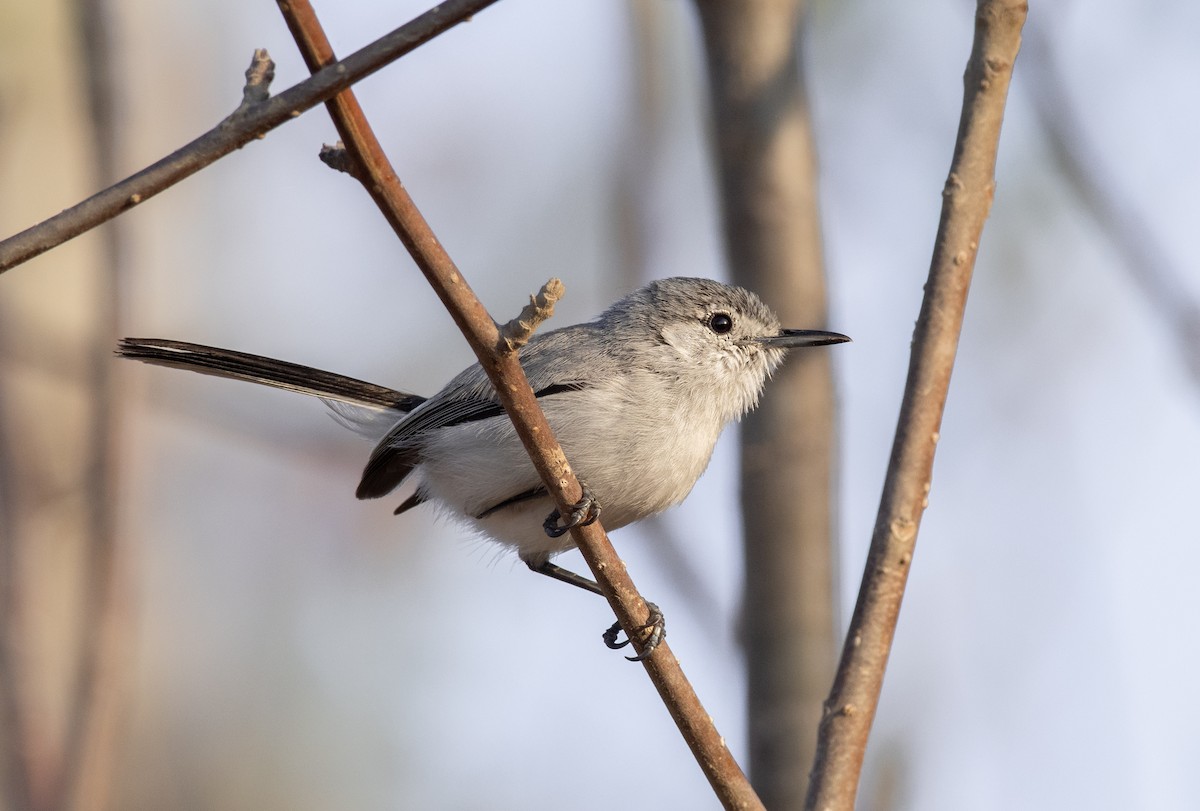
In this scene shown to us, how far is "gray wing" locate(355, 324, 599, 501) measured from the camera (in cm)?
342

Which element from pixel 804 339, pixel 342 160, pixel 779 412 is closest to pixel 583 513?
pixel 342 160

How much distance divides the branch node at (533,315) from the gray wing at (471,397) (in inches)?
60.2

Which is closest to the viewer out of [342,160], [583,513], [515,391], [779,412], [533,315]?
[342,160]

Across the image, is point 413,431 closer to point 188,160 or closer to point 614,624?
point 614,624

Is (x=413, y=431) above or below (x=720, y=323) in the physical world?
below

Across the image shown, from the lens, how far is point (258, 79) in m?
1.60

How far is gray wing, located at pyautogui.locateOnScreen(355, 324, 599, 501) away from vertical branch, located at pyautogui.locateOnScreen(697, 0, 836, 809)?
57 cm

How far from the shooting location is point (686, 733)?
2.13 m

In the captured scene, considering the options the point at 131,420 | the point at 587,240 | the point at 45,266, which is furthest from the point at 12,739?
the point at 587,240

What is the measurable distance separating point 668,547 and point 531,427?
6.19ft

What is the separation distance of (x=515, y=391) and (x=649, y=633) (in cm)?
67

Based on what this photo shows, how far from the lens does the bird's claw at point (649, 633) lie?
219cm

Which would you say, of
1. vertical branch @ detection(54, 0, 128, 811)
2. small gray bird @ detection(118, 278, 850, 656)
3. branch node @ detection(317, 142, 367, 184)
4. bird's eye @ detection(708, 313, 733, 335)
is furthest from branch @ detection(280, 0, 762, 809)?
bird's eye @ detection(708, 313, 733, 335)

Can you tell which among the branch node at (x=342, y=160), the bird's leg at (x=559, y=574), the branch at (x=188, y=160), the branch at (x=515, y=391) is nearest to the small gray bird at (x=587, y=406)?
the bird's leg at (x=559, y=574)
